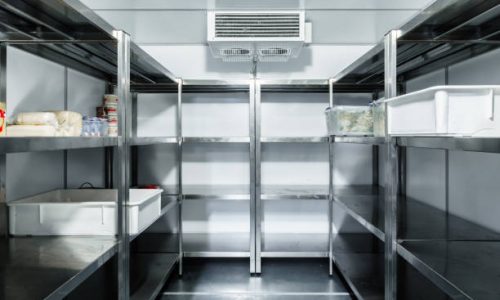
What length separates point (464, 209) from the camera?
80.1 inches

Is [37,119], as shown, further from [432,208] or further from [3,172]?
[432,208]

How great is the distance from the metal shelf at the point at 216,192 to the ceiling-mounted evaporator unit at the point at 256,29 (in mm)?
1107

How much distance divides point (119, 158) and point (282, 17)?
1383mm

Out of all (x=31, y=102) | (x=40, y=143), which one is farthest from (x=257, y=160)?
(x=40, y=143)

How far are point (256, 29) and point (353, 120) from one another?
2.88 ft

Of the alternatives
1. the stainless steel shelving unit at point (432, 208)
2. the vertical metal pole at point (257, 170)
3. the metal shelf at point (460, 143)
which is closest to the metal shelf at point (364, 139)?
the stainless steel shelving unit at point (432, 208)

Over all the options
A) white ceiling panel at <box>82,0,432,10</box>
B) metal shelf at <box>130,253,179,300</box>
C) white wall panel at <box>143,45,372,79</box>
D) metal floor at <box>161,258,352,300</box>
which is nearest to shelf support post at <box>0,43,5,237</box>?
white ceiling panel at <box>82,0,432,10</box>

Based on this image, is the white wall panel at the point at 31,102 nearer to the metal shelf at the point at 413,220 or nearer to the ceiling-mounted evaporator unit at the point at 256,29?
the ceiling-mounted evaporator unit at the point at 256,29

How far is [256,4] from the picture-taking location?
197 cm

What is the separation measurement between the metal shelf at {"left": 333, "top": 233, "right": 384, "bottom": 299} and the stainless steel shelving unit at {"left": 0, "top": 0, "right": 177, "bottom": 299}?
1.45 meters

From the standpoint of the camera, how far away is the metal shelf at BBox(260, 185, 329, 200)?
252cm

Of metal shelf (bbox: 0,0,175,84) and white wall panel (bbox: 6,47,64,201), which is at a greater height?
metal shelf (bbox: 0,0,175,84)

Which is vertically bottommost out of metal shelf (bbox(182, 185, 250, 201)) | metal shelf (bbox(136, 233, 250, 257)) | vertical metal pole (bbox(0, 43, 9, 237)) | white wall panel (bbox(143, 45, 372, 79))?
metal shelf (bbox(136, 233, 250, 257))

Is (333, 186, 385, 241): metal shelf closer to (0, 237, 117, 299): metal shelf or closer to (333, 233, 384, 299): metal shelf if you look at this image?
(333, 233, 384, 299): metal shelf
